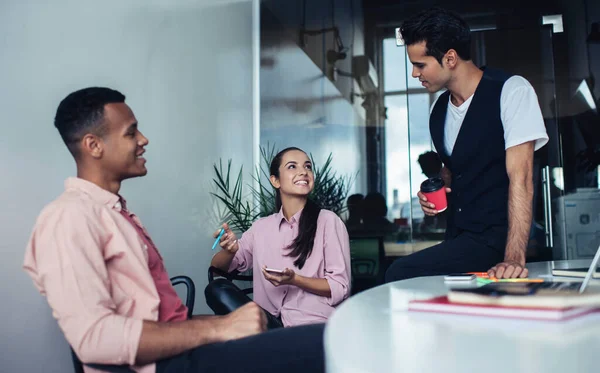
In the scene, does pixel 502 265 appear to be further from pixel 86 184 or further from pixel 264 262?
pixel 264 262

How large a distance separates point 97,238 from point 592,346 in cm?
104

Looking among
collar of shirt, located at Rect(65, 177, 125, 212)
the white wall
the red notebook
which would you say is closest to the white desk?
the red notebook

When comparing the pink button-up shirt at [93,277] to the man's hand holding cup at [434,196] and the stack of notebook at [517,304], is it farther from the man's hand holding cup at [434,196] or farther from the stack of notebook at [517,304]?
the man's hand holding cup at [434,196]

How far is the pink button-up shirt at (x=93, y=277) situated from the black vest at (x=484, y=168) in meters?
1.25

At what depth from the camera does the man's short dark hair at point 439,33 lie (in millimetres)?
2232

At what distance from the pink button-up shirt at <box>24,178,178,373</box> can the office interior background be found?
58.8 inches

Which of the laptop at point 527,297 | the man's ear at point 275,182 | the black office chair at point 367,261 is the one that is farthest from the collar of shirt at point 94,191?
the black office chair at point 367,261

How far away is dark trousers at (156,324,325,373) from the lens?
127 cm

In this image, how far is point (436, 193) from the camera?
206cm

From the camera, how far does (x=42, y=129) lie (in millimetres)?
2305

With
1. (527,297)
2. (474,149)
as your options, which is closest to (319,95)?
(474,149)

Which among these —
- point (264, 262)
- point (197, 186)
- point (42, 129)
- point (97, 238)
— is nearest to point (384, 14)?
point (197, 186)

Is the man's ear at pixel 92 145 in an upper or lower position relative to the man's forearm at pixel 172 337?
upper

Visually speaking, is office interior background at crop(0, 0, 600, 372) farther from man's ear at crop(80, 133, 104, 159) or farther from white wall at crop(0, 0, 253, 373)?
man's ear at crop(80, 133, 104, 159)
